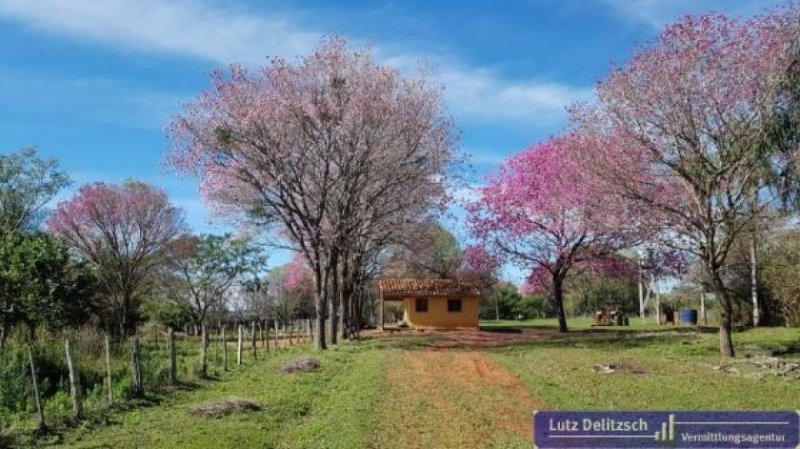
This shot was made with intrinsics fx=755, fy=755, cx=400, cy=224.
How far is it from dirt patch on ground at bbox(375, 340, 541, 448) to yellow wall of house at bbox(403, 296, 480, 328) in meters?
25.7

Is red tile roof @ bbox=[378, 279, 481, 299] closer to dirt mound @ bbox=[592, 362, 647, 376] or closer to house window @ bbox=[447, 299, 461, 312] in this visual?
house window @ bbox=[447, 299, 461, 312]

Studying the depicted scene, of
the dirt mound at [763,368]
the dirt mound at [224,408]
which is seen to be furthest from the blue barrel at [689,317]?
the dirt mound at [224,408]

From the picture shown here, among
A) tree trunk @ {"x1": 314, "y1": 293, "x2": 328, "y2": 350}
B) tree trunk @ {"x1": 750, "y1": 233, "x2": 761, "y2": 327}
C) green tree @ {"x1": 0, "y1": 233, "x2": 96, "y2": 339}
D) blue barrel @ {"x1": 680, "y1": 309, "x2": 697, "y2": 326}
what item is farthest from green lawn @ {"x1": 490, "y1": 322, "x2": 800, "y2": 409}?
blue barrel @ {"x1": 680, "y1": 309, "x2": 697, "y2": 326}

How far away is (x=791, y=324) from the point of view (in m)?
33.4

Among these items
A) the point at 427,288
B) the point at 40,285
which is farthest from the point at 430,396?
the point at 427,288

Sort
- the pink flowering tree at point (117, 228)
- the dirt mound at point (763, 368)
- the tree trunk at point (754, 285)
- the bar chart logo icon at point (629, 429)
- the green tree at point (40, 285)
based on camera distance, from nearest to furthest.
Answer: the bar chart logo icon at point (629, 429), the dirt mound at point (763, 368), the green tree at point (40, 285), the tree trunk at point (754, 285), the pink flowering tree at point (117, 228)

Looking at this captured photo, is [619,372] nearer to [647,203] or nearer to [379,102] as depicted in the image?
[647,203]

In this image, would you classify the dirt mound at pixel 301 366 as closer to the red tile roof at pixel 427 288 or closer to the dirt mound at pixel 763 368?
the dirt mound at pixel 763 368

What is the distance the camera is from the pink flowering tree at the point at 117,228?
135ft

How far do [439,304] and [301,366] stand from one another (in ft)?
89.4

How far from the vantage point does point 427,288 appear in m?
44.6

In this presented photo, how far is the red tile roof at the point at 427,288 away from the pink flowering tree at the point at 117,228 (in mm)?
13441

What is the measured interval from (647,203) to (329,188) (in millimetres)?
11766

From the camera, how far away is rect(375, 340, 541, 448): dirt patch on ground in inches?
372
